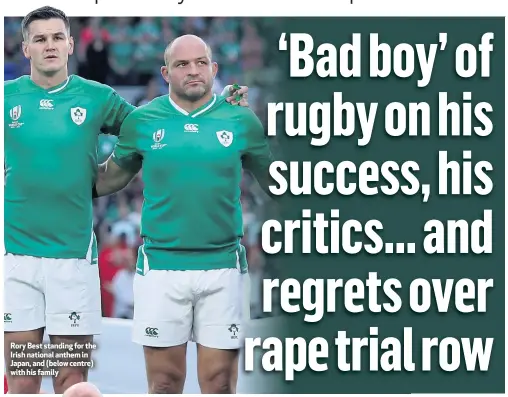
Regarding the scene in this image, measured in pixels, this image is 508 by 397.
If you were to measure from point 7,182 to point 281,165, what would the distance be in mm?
1381

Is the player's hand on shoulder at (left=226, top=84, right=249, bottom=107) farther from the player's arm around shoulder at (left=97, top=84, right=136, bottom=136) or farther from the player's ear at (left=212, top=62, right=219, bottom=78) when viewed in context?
the player's arm around shoulder at (left=97, top=84, right=136, bottom=136)

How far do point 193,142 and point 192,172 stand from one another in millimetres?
148

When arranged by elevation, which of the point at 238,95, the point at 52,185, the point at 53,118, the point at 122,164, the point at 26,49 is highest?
the point at 26,49

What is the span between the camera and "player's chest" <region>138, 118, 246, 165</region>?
5.07 meters

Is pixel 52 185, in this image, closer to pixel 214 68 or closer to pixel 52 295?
pixel 52 295

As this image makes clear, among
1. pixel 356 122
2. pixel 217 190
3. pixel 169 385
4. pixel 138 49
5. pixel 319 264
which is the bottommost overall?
pixel 169 385

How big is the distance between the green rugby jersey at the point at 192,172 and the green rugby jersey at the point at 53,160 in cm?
17

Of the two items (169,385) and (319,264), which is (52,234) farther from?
(319,264)

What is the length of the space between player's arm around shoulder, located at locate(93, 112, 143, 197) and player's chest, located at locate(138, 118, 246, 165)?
0.06 metres

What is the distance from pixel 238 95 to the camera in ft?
17.1

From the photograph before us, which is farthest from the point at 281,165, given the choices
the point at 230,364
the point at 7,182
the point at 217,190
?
the point at 7,182

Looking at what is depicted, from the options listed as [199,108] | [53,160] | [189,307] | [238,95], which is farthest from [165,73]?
[189,307]

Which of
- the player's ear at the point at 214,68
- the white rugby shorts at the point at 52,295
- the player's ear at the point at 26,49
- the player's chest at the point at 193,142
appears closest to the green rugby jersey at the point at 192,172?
the player's chest at the point at 193,142
